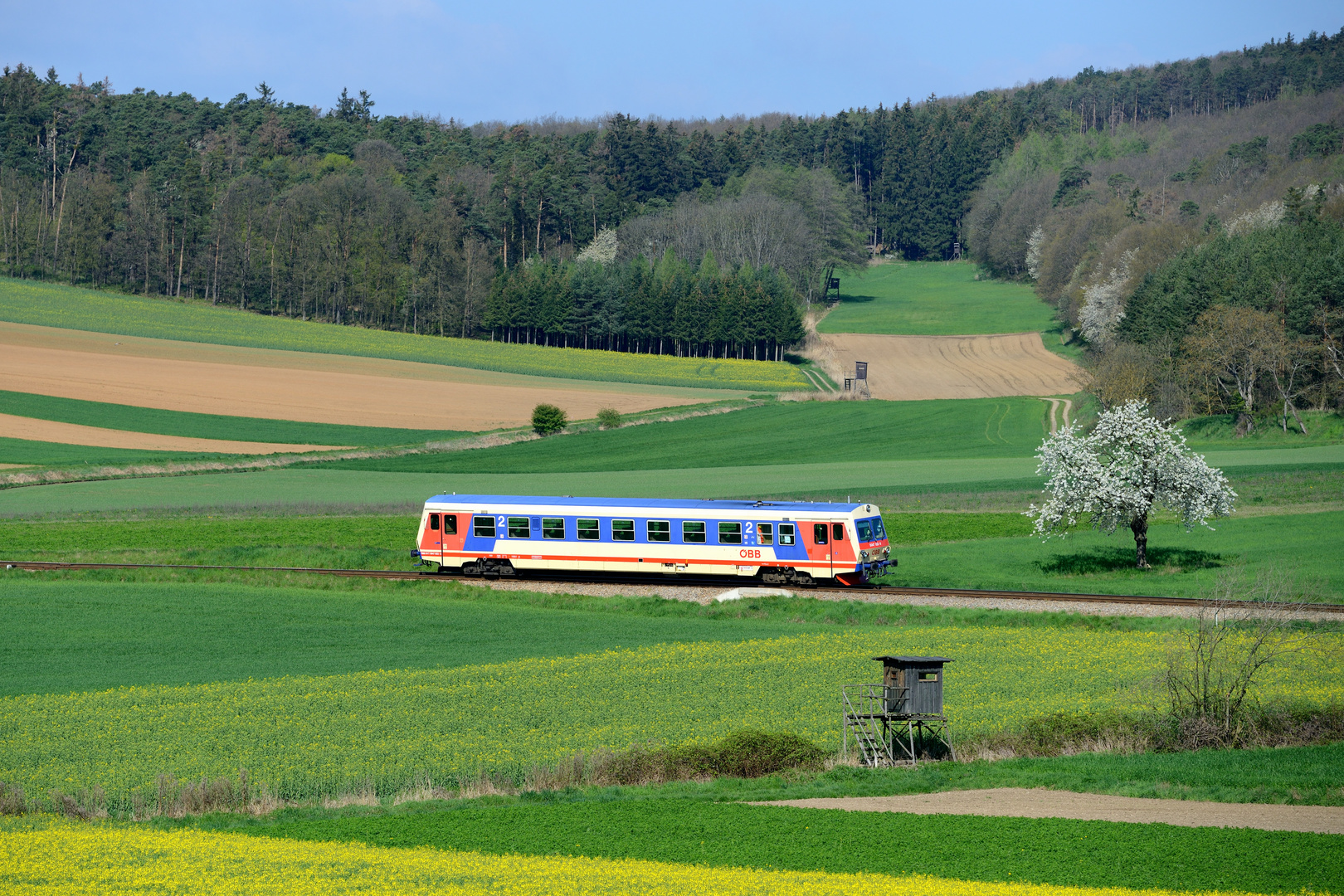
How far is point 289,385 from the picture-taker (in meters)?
97.0

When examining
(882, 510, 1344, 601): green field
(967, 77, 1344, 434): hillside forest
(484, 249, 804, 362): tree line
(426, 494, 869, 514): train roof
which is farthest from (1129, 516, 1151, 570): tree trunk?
(484, 249, 804, 362): tree line

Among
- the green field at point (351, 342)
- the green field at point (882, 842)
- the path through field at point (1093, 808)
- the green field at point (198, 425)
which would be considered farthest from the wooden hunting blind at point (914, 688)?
the green field at point (351, 342)

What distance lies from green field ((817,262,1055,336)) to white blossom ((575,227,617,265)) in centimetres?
3052

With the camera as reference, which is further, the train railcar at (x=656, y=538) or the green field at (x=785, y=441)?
the green field at (x=785, y=441)

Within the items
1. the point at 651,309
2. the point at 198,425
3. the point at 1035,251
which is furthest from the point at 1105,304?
the point at 198,425

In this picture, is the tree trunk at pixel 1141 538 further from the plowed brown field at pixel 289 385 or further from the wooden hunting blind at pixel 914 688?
the plowed brown field at pixel 289 385

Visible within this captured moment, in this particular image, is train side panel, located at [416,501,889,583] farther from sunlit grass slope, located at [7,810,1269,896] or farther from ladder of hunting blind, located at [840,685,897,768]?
sunlit grass slope, located at [7,810,1269,896]

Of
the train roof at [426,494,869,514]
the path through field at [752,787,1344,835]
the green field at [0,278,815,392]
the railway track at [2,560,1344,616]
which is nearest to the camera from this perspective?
the path through field at [752,787,1344,835]

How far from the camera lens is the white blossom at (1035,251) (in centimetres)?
17575

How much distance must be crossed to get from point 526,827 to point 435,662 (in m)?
12.7

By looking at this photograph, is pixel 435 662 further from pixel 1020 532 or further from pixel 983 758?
pixel 1020 532

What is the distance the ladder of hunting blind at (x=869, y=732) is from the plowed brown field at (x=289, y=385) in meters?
65.9

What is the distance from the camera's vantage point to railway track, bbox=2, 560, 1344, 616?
3591 centimetres

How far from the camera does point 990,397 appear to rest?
106m
